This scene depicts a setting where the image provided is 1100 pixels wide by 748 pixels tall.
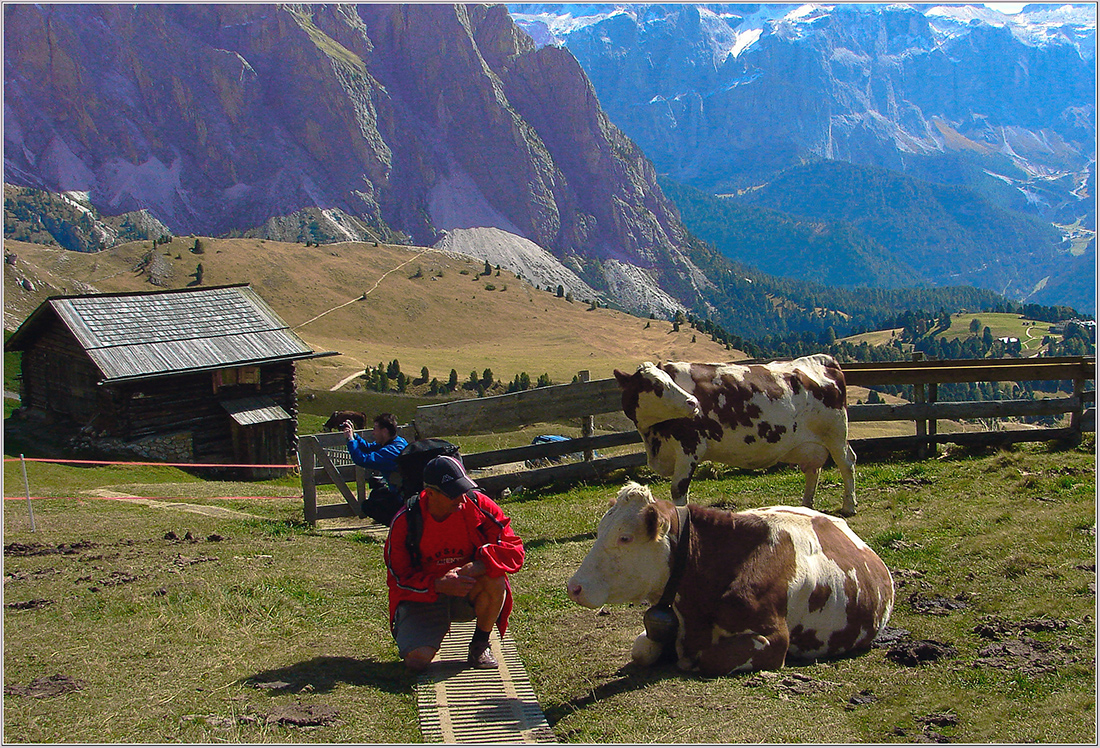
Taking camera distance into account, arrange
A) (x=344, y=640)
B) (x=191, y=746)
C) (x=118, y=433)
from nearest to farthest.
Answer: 1. (x=191, y=746)
2. (x=344, y=640)
3. (x=118, y=433)

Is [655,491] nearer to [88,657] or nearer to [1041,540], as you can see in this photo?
[1041,540]

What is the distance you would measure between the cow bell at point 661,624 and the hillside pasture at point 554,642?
233mm

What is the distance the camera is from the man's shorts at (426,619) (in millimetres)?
6703

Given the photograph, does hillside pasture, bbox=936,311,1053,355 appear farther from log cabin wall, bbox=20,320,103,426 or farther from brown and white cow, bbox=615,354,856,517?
brown and white cow, bbox=615,354,856,517

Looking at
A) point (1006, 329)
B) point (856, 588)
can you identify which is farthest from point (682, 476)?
point (1006, 329)

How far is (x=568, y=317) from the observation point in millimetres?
125188

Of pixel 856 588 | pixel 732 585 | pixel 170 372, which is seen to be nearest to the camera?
pixel 732 585

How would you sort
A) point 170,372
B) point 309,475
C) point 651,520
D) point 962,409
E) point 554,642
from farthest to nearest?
point 170,372 < point 962,409 < point 309,475 < point 554,642 < point 651,520

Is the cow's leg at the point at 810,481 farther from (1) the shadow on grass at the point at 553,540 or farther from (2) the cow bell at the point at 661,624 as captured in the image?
(2) the cow bell at the point at 661,624

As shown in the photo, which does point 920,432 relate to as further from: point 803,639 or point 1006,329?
point 1006,329

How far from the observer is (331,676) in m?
6.50

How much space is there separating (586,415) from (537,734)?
971cm

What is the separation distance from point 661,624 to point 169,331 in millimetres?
28114

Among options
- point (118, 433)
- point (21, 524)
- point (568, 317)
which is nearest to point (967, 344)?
point (568, 317)
